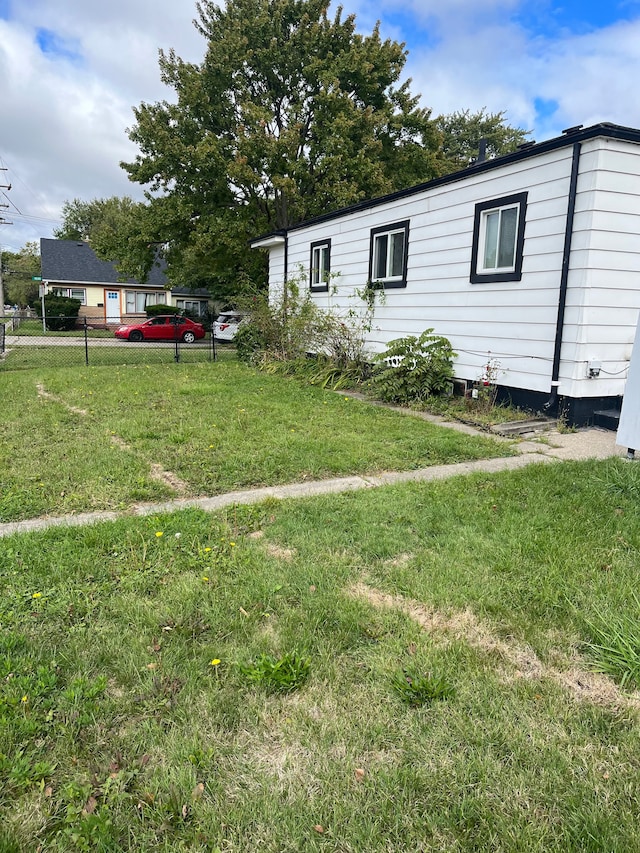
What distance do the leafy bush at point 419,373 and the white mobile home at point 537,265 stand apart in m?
0.24

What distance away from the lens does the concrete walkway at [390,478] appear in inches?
144

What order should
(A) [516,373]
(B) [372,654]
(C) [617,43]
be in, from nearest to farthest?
1. (B) [372,654]
2. (A) [516,373]
3. (C) [617,43]

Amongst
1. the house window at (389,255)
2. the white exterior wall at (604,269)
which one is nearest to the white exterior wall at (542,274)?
the white exterior wall at (604,269)

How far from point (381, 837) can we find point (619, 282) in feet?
21.5

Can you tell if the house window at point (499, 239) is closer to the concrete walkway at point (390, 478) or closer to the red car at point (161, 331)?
the concrete walkway at point (390, 478)

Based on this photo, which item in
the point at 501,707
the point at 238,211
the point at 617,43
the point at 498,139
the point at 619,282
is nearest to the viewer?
the point at 501,707

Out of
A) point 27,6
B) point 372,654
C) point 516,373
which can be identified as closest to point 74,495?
point 372,654

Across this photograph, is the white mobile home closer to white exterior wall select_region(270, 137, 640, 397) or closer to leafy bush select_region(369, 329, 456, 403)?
white exterior wall select_region(270, 137, 640, 397)

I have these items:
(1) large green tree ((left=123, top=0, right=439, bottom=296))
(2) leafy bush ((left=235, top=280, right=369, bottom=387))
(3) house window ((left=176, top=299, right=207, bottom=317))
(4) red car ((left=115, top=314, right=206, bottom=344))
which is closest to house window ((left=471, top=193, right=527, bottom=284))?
(2) leafy bush ((left=235, top=280, right=369, bottom=387))

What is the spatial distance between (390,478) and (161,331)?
75.4 ft

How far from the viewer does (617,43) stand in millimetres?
9703

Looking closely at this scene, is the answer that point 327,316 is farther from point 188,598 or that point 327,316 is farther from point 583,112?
point 583,112

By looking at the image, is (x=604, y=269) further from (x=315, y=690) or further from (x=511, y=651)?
(x=315, y=690)

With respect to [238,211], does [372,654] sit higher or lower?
lower
